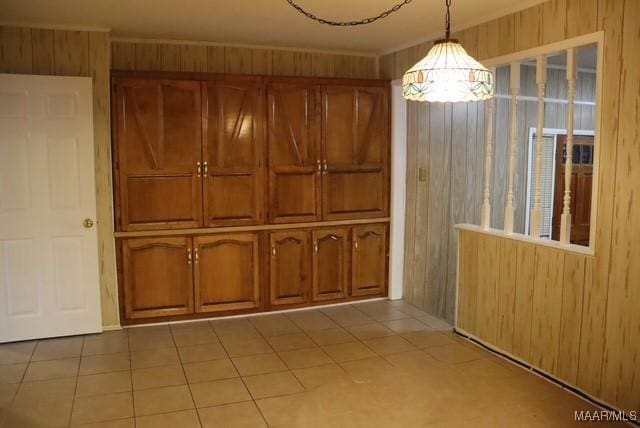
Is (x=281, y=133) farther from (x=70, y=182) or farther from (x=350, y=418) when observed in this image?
(x=350, y=418)

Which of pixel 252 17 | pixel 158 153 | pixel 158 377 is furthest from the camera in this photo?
pixel 158 153

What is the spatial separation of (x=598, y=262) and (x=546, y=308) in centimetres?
51

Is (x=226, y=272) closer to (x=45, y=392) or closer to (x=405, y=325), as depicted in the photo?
(x=405, y=325)

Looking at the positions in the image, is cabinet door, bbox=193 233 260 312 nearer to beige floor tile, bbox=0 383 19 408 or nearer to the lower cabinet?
the lower cabinet

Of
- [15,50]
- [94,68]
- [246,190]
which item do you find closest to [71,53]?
[94,68]

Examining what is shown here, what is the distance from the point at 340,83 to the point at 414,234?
1.52 metres

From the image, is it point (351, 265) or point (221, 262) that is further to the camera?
point (351, 265)

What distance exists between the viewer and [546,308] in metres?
3.51

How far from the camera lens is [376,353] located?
13.1ft

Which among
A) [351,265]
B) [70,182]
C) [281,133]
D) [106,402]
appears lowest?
[106,402]

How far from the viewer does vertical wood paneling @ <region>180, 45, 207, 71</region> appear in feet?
15.9

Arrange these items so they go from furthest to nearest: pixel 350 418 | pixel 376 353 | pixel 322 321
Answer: pixel 322 321, pixel 376 353, pixel 350 418

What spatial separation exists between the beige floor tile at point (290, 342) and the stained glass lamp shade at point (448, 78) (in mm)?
2320

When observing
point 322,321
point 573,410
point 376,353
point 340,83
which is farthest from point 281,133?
point 573,410
